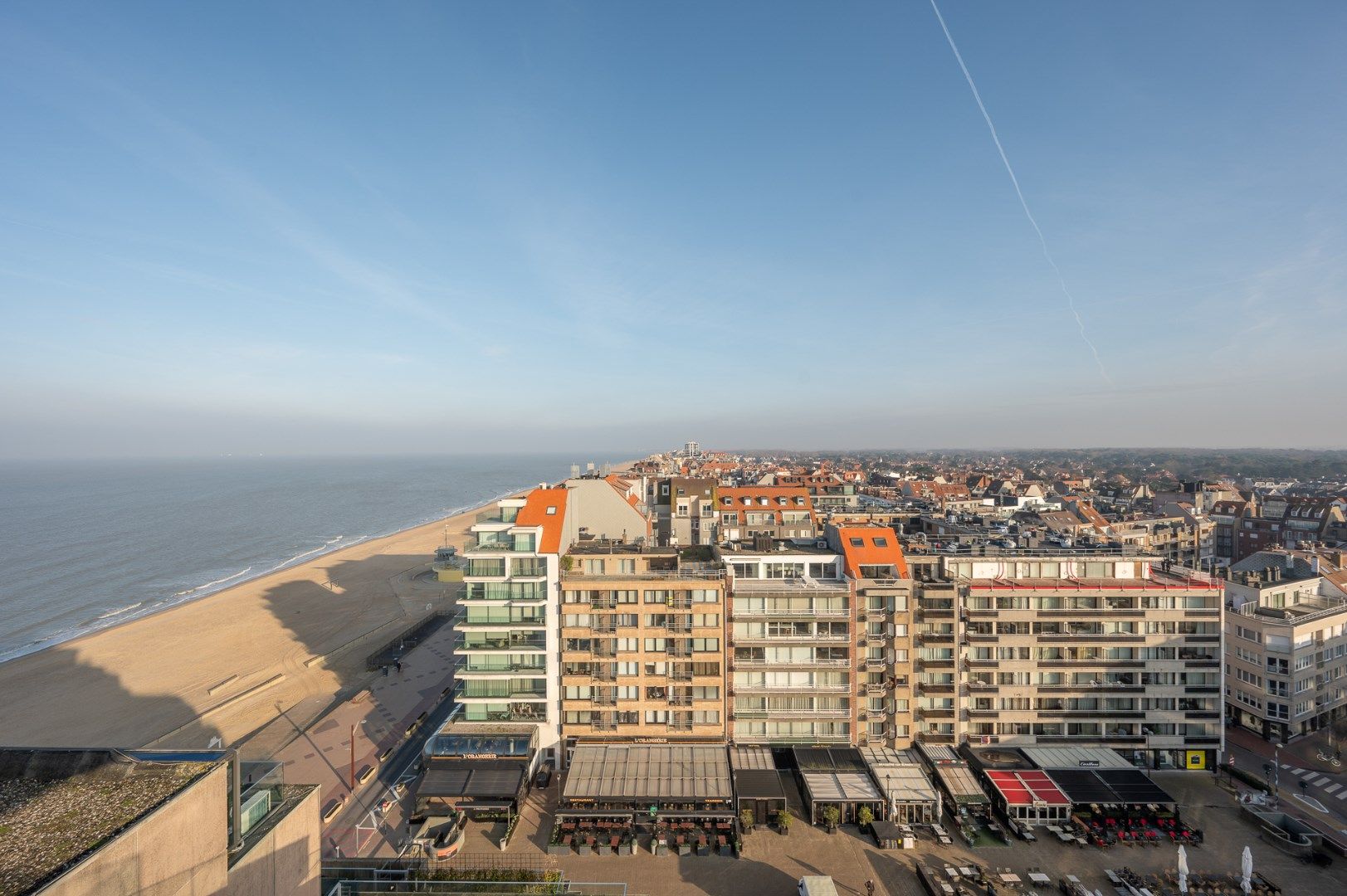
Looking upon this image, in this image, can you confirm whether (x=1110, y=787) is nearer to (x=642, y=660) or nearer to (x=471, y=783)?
(x=642, y=660)

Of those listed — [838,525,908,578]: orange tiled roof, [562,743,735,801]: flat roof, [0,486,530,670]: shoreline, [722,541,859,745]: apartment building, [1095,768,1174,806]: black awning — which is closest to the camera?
[562,743,735,801]: flat roof

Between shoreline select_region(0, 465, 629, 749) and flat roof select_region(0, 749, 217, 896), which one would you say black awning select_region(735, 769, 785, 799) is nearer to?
flat roof select_region(0, 749, 217, 896)

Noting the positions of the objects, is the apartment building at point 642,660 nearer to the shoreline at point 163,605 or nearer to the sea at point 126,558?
the shoreline at point 163,605

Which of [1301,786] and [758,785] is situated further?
[1301,786]

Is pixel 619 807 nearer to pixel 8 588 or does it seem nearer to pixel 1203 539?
pixel 1203 539

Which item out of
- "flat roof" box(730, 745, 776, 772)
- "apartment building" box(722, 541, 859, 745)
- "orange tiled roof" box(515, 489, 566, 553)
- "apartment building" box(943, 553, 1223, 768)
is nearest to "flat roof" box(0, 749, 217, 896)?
"orange tiled roof" box(515, 489, 566, 553)

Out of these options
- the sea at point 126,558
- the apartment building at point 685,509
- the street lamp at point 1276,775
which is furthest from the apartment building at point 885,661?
the sea at point 126,558

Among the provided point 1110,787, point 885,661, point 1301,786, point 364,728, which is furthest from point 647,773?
point 1301,786
